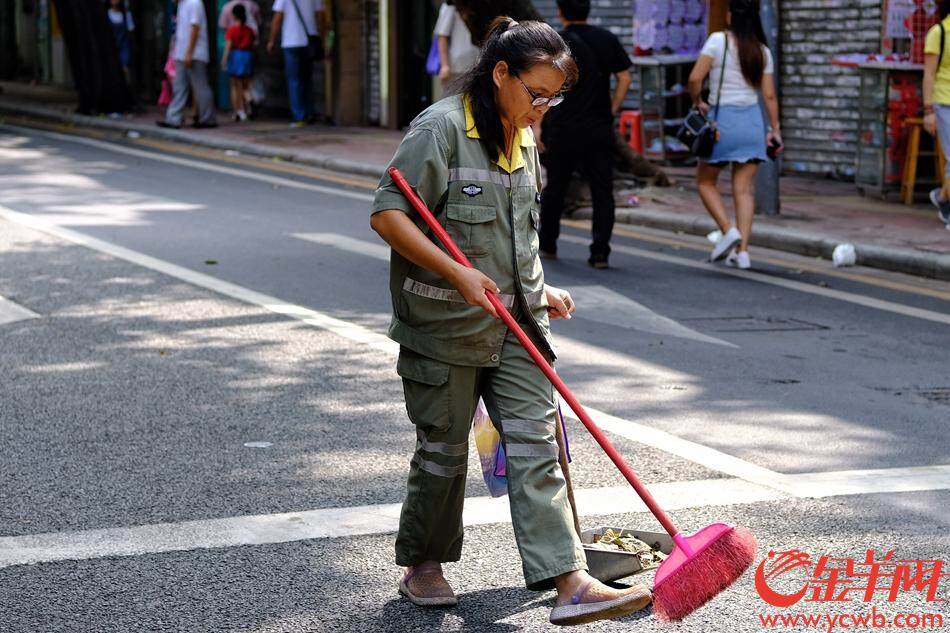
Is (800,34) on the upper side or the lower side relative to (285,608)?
upper

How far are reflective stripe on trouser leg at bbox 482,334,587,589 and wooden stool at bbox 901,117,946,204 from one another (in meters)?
10.2

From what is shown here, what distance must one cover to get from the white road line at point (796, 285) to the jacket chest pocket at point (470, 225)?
5248 mm

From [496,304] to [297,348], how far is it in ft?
11.9

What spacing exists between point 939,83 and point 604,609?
8.74 m

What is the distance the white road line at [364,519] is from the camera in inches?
176

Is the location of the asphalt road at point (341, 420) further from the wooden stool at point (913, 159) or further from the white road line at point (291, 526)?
the wooden stool at point (913, 159)

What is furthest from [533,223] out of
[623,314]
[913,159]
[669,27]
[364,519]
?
[669,27]

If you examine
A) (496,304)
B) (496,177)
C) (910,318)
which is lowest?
(910,318)

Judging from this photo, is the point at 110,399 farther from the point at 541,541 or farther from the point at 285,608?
the point at 541,541

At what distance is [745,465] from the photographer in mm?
5500

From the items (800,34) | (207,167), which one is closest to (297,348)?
(207,167)

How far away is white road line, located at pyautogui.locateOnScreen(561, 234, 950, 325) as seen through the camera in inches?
345

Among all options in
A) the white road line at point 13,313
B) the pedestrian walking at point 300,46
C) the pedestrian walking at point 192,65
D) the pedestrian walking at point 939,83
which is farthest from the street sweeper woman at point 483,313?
the pedestrian walking at point 300,46

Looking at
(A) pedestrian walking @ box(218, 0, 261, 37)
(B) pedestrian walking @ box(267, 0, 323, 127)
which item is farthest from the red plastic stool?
(A) pedestrian walking @ box(218, 0, 261, 37)
